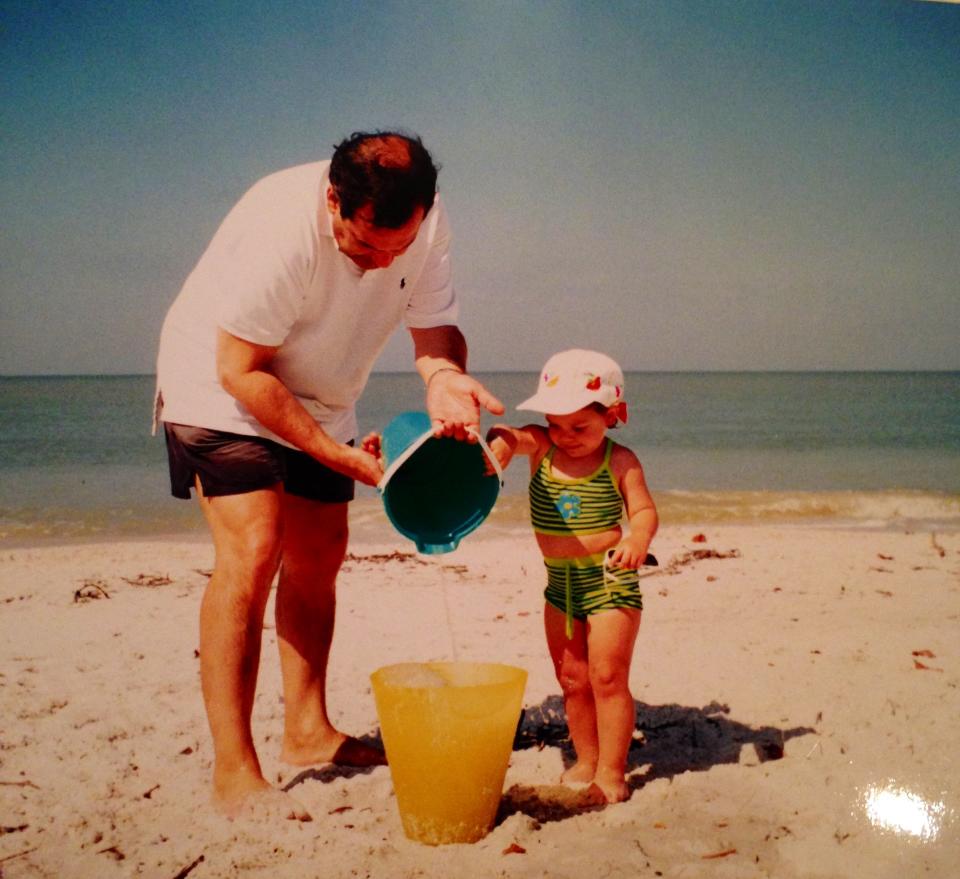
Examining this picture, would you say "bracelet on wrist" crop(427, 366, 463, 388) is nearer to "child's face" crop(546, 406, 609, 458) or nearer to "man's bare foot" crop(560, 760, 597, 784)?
"child's face" crop(546, 406, 609, 458)

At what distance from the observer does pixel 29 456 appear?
11.2 m

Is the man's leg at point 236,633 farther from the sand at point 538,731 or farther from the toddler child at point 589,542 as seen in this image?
the toddler child at point 589,542

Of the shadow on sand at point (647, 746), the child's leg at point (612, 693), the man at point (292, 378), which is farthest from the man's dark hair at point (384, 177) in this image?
the shadow on sand at point (647, 746)

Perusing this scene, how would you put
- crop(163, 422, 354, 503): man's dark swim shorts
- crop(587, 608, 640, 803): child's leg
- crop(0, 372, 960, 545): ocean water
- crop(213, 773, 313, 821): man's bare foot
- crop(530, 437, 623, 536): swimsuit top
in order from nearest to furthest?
crop(213, 773, 313, 821): man's bare foot → crop(163, 422, 354, 503): man's dark swim shorts → crop(587, 608, 640, 803): child's leg → crop(530, 437, 623, 536): swimsuit top → crop(0, 372, 960, 545): ocean water

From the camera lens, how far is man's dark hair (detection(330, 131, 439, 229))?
2.01m

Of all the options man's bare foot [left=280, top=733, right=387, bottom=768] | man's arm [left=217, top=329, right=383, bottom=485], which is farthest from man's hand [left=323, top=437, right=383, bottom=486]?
man's bare foot [left=280, top=733, right=387, bottom=768]

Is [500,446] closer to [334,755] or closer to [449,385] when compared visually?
[449,385]

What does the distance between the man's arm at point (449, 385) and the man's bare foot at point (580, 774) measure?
1031mm

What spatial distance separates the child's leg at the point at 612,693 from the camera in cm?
238

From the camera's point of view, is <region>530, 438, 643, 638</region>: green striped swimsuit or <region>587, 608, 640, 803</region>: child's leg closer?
<region>587, 608, 640, 803</region>: child's leg

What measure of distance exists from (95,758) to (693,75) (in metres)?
3.07

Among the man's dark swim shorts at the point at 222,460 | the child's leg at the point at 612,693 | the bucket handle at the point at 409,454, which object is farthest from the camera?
the child's leg at the point at 612,693

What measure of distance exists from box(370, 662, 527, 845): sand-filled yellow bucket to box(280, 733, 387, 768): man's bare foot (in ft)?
1.66

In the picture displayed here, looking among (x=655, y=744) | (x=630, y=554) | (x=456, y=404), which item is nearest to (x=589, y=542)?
(x=630, y=554)
